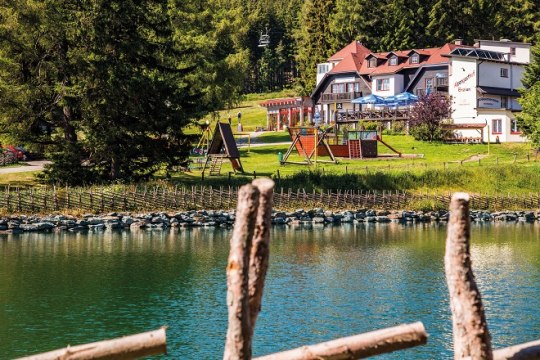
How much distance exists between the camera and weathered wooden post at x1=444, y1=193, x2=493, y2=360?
31.4 ft

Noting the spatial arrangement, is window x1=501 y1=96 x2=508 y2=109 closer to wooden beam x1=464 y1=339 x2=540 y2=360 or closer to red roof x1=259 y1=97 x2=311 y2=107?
red roof x1=259 y1=97 x2=311 y2=107

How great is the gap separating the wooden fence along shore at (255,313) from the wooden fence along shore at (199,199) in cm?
4432

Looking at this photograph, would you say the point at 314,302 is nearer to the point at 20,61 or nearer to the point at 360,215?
the point at 360,215

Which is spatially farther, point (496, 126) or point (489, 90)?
point (489, 90)

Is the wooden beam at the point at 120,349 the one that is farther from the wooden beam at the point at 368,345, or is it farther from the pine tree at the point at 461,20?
the pine tree at the point at 461,20

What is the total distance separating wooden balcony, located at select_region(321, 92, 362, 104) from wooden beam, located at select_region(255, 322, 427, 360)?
95978 millimetres

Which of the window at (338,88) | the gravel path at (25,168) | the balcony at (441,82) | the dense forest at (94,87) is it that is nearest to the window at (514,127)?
the balcony at (441,82)

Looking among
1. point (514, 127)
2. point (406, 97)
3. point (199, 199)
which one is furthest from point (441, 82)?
point (199, 199)

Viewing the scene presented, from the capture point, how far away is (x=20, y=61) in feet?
181

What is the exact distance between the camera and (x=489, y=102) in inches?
3519

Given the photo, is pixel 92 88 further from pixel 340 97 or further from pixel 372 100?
pixel 340 97

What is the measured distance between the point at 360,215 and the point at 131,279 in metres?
24.3

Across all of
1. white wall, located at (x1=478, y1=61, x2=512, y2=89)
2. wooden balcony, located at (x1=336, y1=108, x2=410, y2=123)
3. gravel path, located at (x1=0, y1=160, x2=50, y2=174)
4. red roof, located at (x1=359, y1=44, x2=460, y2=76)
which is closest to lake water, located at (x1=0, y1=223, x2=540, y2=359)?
gravel path, located at (x1=0, y1=160, x2=50, y2=174)

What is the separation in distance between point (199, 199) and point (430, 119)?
3171 cm
